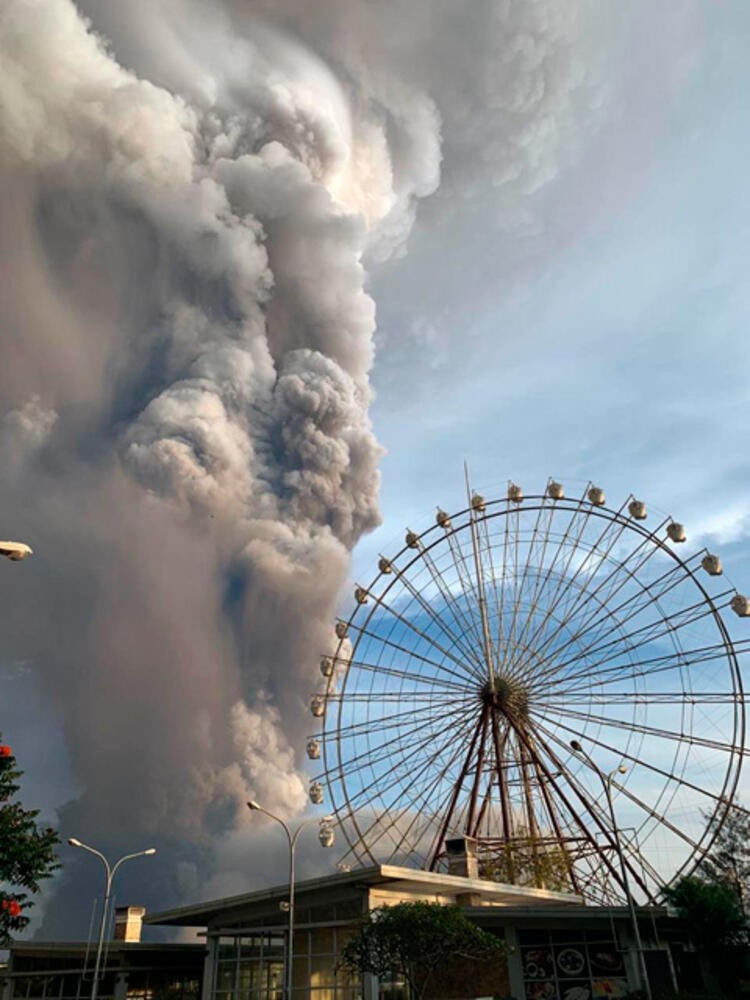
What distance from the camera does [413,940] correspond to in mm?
21453

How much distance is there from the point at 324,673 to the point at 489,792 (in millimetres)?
9664

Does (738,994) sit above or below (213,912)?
below

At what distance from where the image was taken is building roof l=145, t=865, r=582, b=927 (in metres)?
24.4

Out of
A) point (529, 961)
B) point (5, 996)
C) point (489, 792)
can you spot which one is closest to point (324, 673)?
point (489, 792)

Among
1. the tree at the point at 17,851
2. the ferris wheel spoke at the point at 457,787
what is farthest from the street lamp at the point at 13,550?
the ferris wheel spoke at the point at 457,787

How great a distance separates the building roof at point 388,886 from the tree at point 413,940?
5.51ft

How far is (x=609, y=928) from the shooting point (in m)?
26.0

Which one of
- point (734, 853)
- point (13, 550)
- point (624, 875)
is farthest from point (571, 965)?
point (13, 550)

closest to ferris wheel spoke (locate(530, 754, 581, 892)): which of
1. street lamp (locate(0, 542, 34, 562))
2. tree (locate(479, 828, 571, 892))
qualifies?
tree (locate(479, 828, 571, 892))

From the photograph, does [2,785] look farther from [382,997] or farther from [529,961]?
[529,961]

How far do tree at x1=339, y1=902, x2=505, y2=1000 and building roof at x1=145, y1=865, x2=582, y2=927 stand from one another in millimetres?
1680

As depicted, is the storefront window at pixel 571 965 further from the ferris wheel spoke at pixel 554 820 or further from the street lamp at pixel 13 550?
the street lamp at pixel 13 550

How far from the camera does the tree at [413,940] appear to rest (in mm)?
21453

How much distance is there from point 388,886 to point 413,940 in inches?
167
